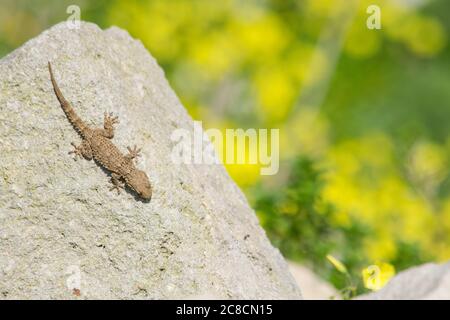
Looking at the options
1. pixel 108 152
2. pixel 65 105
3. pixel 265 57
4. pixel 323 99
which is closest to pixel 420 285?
pixel 108 152

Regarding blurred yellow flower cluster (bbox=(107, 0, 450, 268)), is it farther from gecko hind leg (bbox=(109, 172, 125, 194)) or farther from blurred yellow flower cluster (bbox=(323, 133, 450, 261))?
gecko hind leg (bbox=(109, 172, 125, 194))

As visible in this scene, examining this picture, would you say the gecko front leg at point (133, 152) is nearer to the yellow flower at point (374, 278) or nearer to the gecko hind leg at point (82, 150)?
the gecko hind leg at point (82, 150)

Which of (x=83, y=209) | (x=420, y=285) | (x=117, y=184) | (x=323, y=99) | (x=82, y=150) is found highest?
(x=323, y=99)

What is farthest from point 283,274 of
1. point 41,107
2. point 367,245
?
point 367,245

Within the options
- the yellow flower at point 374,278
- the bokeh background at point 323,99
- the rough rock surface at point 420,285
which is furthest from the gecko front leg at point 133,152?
the bokeh background at point 323,99

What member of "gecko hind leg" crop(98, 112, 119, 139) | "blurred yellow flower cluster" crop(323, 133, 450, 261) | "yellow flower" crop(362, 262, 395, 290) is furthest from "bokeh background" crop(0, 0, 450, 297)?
"gecko hind leg" crop(98, 112, 119, 139)

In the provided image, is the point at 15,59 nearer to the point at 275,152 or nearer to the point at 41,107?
the point at 41,107

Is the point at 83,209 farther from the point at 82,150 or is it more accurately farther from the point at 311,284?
the point at 311,284
